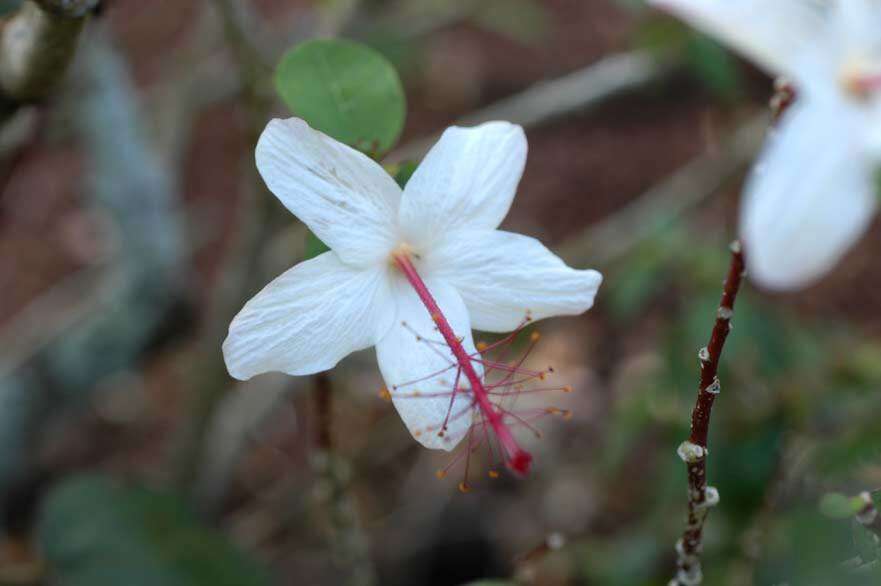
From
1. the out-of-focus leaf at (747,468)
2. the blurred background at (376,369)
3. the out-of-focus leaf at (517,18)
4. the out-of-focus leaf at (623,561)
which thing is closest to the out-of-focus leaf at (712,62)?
the blurred background at (376,369)

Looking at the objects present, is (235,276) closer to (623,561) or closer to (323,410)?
(323,410)

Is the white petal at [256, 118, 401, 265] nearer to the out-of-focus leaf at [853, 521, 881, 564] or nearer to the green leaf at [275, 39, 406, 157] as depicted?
the green leaf at [275, 39, 406, 157]

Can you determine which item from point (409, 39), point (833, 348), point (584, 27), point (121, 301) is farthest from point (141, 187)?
point (584, 27)

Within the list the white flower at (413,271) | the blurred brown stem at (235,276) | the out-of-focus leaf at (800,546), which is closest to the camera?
the white flower at (413,271)

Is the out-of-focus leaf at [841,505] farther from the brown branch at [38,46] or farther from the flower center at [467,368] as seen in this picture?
the brown branch at [38,46]

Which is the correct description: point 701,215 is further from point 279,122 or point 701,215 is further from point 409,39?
point 279,122

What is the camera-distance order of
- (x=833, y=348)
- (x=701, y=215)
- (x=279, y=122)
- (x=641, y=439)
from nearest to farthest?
(x=279, y=122)
(x=833, y=348)
(x=641, y=439)
(x=701, y=215)

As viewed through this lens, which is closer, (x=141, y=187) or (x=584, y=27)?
(x=141, y=187)
